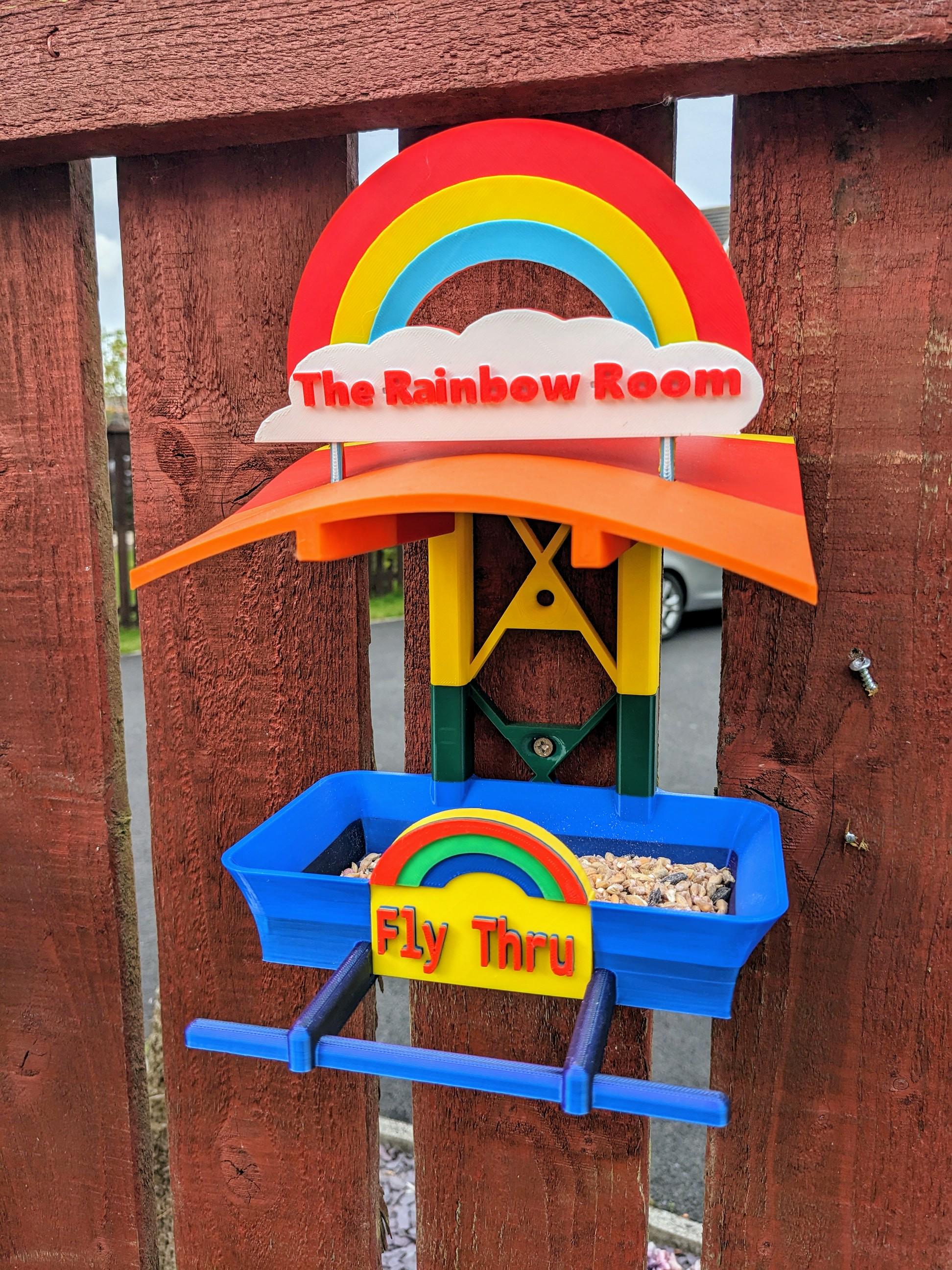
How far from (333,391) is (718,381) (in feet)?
0.84

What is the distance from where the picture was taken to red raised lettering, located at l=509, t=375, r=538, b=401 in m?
0.60

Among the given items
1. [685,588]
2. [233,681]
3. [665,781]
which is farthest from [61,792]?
[685,588]

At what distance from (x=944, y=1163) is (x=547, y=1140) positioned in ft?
1.10

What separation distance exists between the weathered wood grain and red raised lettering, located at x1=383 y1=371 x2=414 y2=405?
23 centimetres

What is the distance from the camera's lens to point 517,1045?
0.84 m

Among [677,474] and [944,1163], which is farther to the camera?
[944,1163]

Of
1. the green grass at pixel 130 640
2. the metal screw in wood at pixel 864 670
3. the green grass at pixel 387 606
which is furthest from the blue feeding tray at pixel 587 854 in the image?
the green grass at pixel 387 606

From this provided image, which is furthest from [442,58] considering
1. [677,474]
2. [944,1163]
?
[944,1163]

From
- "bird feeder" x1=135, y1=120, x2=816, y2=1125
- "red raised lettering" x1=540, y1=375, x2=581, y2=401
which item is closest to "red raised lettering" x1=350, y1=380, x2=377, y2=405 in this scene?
"bird feeder" x1=135, y1=120, x2=816, y2=1125

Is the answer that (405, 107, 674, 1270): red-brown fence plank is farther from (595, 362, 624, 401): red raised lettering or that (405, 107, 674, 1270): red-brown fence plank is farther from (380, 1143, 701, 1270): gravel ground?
(380, 1143, 701, 1270): gravel ground

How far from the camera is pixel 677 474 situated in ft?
2.02

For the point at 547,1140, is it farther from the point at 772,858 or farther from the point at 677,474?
the point at 677,474

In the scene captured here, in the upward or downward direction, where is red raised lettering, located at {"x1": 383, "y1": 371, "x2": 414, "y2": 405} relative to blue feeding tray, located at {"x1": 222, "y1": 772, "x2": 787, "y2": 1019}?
upward

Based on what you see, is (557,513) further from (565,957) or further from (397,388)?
Result: (565,957)
